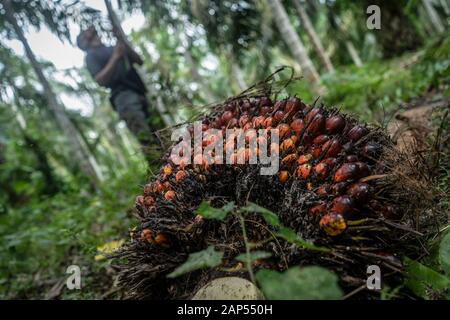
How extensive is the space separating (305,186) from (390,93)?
14.4ft

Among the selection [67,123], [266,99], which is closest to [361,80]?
[266,99]

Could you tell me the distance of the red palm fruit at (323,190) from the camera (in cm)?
155

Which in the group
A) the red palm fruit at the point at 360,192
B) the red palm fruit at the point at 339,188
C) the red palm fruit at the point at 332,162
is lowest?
the red palm fruit at the point at 360,192

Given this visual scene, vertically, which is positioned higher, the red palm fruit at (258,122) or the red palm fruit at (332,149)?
the red palm fruit at (258,122)

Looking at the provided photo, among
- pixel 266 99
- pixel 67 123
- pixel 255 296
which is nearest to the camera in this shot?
pixel 255 296

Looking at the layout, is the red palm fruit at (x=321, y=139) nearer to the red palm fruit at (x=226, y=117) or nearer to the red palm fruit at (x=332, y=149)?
the red palm fruit at (x=332, y=149)

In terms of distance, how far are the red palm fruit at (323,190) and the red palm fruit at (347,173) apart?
0.05m

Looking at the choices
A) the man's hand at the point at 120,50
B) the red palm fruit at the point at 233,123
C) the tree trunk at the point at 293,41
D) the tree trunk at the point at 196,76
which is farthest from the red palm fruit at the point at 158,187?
the tree trunk at the point at 196,76

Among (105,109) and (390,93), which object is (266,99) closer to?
(390,93)

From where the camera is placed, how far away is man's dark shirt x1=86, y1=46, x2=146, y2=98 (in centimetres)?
470

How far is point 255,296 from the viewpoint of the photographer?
4.66ft

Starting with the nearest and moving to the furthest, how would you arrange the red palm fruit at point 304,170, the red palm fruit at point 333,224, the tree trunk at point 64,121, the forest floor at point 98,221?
the red palm fruit at point 333,224 < the red palm fruit at point 304,170 < the forest floor at point 98,221 < the tree trunk at point 64,121

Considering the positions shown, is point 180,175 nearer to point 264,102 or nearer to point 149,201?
point 149,201
